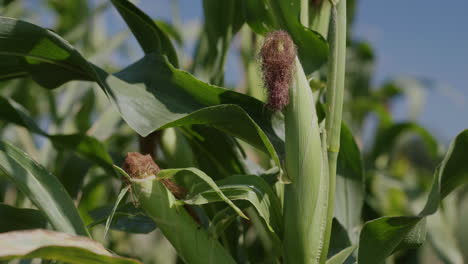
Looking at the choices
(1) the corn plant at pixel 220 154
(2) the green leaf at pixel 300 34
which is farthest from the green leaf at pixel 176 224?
(2) the green leaf at pixel 300 34

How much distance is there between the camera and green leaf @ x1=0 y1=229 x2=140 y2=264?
444 mm

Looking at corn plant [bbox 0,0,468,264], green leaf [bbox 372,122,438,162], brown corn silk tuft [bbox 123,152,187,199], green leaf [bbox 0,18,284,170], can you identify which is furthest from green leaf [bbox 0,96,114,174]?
green leaf [bbox 372,122,438,162]

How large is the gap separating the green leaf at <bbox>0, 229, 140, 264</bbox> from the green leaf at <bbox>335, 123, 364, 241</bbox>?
0.38 m

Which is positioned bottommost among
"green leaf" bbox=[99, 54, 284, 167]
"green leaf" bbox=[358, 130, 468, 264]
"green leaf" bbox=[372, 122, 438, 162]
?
"green leaf" bbox=[372, 122, 438, 162]

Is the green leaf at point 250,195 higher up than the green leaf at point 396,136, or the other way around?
the green leaf at point 250,195

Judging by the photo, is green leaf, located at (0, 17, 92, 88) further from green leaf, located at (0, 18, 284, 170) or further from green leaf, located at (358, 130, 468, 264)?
green leaf, located at (358, 130, 468, 264)

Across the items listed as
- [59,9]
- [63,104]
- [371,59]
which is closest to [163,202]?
[63,104]

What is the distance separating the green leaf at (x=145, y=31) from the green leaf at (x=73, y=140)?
187 mm

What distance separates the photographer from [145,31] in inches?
29.9

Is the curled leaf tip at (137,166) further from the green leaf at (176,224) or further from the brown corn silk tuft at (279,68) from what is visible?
the brown corn silk tuft at (279,68)

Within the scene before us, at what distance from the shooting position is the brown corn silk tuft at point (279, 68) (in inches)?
22.7

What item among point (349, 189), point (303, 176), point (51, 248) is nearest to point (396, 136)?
point (349, 189)

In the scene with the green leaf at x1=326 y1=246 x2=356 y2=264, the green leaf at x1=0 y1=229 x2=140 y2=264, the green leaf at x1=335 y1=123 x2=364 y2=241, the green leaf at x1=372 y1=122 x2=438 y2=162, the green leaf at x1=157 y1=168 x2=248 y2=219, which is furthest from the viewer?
the green leaf at x1=372 y1=122 x2=438 y2=162

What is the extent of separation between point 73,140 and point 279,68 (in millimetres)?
430
